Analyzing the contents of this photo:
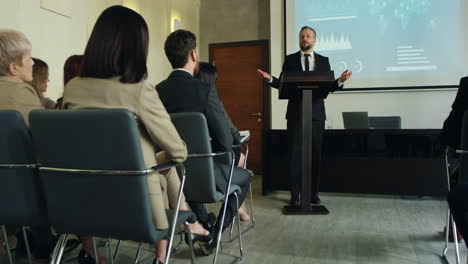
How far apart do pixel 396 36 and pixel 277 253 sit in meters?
3.68

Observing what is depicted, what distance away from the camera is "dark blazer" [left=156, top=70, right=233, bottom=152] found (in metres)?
2.00

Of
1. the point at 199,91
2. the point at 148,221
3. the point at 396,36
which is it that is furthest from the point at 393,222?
the point at 396,36

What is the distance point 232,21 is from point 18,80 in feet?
14.8

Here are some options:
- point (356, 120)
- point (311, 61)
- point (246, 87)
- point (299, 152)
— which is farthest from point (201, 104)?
point (246, 87)

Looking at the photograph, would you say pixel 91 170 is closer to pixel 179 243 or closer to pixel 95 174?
pixel 95 174

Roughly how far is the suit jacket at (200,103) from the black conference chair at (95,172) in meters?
0.81

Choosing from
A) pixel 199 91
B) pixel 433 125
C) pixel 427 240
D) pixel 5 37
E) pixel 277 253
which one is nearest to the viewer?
pixel 5 37

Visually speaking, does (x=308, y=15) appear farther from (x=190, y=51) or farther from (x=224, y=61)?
(x=190, y=51)

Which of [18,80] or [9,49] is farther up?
Result: [9,49]

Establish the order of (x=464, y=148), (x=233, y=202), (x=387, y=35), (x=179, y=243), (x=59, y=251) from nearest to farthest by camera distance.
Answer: (x=59, y=251)
(x=464, y=148)
(x=233, y=202)
(x=179, y=243)
(x=387, y=35)

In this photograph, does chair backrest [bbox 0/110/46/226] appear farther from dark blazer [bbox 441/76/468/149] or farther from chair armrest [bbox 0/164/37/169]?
dark blazer [bbox 441/76/468/149]

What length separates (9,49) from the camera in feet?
6.02

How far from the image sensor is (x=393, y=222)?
2.95 metres

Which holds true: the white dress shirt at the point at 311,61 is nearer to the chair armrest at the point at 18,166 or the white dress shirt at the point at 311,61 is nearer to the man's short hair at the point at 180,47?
the man's short hair at the point at 180,47
